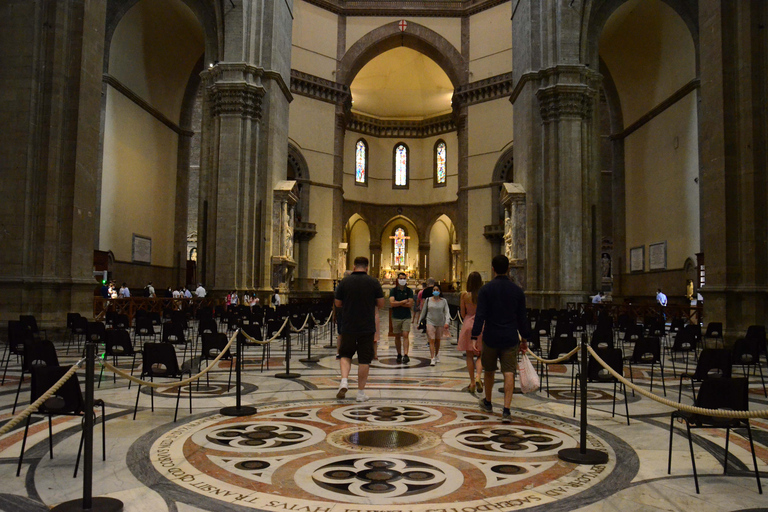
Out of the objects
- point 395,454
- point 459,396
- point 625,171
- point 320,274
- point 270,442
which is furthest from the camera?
point 320,274

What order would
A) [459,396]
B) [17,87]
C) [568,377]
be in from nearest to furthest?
[459,396] → [568,377] → [17,87]

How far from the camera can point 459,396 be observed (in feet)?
26.3

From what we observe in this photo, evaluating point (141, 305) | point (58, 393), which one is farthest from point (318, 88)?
point (58, 393)

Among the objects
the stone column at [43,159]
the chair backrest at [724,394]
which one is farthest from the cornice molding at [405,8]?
the chair backrest at [724,394]

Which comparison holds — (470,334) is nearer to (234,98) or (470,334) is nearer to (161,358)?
(161,358)

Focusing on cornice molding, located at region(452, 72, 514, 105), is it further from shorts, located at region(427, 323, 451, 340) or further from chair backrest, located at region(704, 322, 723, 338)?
shorts, located at region(427, 323, 451, 340)

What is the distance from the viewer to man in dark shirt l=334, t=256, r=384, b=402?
25.2 ft

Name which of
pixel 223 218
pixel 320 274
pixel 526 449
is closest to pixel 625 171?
pixel 223 218

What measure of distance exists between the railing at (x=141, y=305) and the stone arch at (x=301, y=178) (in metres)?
20.2

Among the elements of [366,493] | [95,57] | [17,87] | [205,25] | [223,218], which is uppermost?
[205,25]

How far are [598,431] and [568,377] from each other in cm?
414

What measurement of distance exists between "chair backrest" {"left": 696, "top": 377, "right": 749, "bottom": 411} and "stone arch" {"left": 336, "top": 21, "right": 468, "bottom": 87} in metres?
42.1

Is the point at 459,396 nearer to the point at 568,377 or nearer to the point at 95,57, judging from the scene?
the point at 568,377

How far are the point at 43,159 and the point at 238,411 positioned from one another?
10589mm
